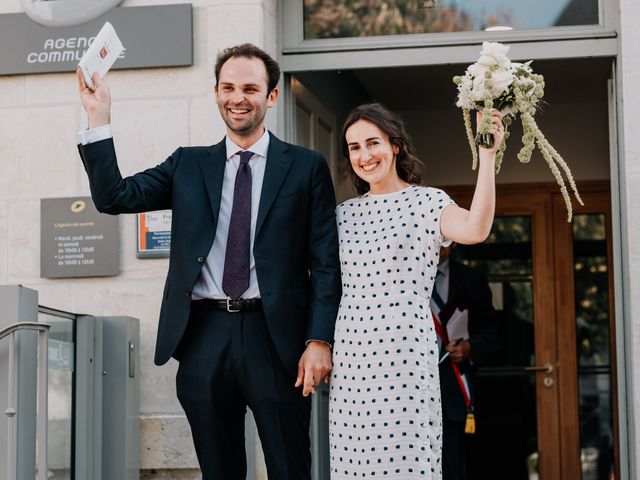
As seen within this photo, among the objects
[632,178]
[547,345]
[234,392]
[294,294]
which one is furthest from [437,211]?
[547,345]

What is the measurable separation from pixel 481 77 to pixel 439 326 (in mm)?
3194

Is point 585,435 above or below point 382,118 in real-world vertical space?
below

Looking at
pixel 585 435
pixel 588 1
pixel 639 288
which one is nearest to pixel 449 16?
pixel 588 1

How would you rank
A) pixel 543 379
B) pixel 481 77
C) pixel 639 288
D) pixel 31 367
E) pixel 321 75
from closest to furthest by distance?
pixel 481 77 < pixel 31 367 < pixel 639 288 < pixel 321 75 < pixel 543 379

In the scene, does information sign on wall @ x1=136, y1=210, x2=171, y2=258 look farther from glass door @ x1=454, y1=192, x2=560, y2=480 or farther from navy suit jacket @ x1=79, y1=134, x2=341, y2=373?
glass door @ x1=454, y1=192, x2=560, y2=480

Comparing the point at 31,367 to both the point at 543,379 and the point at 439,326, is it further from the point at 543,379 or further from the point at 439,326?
the point at 543,379

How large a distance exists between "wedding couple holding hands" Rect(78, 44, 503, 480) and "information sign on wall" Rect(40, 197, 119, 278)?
1.52 meters

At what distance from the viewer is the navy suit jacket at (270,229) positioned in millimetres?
3826

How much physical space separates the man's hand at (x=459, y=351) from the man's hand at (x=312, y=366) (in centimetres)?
280

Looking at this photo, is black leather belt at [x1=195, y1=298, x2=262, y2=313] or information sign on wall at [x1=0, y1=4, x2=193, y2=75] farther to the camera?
information sign on wall at [x1=0, y1=4, x2=193, y2=75]

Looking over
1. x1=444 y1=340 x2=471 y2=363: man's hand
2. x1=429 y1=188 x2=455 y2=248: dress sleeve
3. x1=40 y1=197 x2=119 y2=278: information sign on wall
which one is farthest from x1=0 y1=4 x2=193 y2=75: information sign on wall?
x1=444 y1=340 x2=471 y2=363: man's hand

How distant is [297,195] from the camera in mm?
3934

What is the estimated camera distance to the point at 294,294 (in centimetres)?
388

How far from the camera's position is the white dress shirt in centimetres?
385
